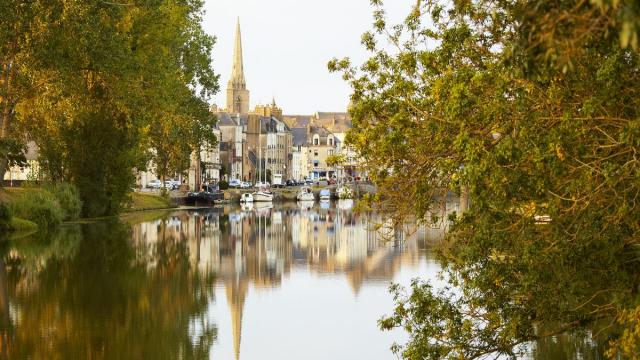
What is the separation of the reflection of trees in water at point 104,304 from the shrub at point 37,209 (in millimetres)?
9257

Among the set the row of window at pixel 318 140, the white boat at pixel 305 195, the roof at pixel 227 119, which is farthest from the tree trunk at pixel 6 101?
the row of window at pixel 318 140

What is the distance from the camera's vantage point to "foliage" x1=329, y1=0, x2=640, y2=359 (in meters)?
12.4

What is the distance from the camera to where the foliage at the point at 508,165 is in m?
12.4

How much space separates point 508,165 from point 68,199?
45547 mm

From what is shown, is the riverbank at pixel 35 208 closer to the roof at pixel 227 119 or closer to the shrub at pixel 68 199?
the shrub at pixel 68 199

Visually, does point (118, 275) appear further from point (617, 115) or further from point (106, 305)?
point (617, 115)

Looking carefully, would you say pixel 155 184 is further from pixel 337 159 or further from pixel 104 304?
pixel 337 159

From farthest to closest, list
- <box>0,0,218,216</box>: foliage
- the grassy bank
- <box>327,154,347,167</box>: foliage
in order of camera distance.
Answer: the grassy bank → <box>0,0,218,216</box>: foliage → <box>327,154,347,167</box>: foliage

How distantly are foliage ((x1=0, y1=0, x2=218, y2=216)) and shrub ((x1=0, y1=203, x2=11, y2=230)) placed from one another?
116 inches

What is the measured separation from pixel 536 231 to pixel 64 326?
11.0 meters

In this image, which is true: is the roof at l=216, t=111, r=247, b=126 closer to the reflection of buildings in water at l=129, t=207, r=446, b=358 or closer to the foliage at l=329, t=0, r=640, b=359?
the reflection of buildings in water at l=129, t=207, r=446, b=358

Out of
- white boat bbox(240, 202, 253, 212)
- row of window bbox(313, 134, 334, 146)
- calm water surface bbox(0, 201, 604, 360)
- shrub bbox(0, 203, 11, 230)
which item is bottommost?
calm water surface bbox(0, 201, 604, 360)

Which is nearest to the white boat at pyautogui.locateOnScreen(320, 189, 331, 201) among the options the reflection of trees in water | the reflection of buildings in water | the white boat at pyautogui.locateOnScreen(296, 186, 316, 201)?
the white boat at pyautogui.locateOnScreen(296, 186, 316, 201)

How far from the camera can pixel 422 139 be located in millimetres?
15703
